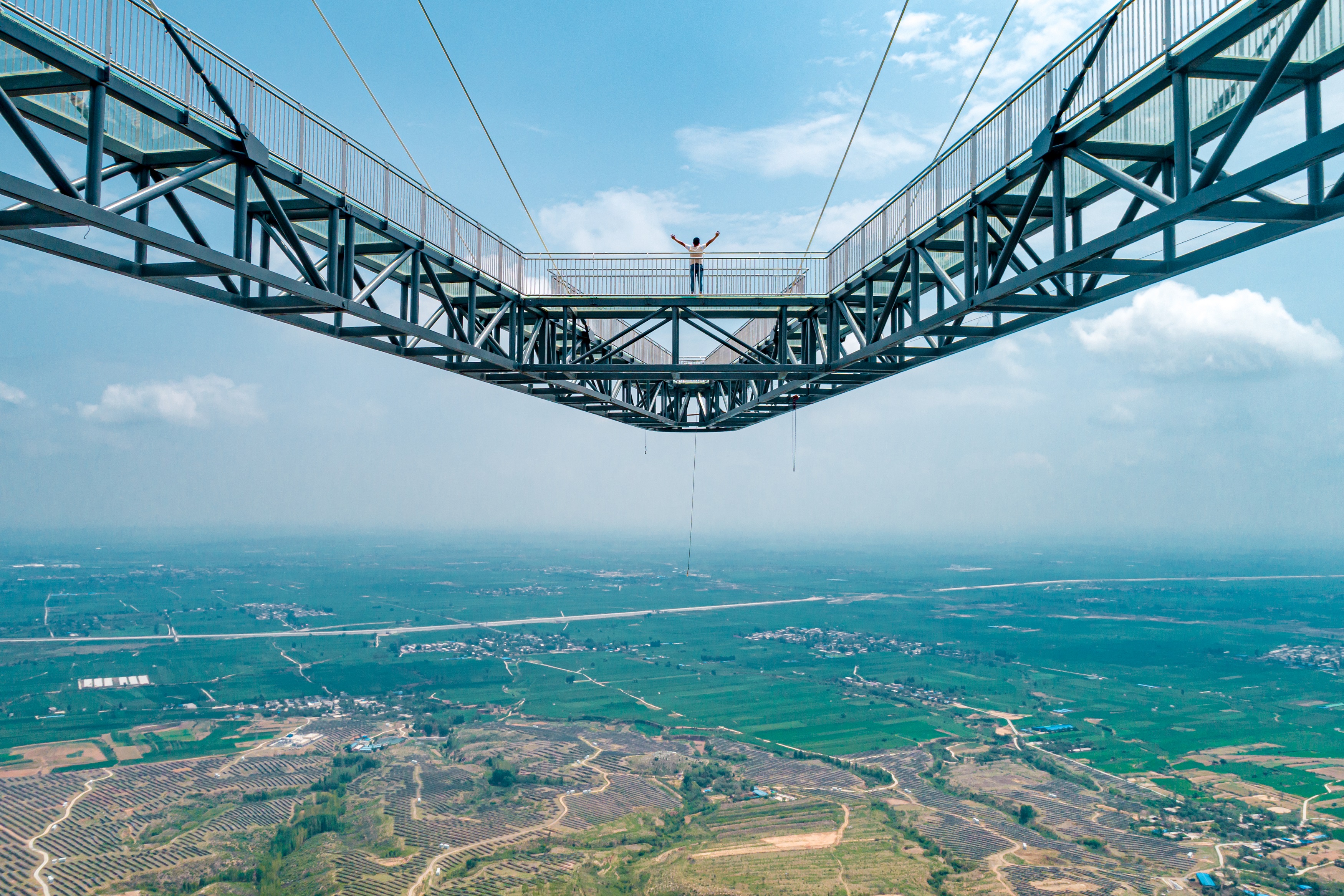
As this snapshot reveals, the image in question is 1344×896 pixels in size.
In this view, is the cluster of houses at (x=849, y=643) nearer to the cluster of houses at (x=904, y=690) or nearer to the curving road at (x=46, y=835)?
the cluster of houses at (x=904, y=690)

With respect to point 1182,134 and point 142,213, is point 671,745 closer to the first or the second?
point 142,213

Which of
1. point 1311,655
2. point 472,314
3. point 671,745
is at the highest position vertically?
point 472,314

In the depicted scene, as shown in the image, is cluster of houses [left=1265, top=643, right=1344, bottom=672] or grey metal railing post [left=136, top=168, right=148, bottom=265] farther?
cluster of houses [left=1265, top=643, right=1344, bottom=672]

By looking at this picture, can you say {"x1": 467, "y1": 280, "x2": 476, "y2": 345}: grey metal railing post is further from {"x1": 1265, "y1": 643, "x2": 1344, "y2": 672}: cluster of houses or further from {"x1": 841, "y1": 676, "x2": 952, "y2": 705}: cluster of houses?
{"x1": 1265, "y1": 643, "x2": 1344, "y2": 672}: cluster of houses

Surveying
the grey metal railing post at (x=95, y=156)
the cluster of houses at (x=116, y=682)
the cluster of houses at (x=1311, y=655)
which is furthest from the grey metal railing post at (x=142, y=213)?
the cluster of houses at (x=1311, y=655)

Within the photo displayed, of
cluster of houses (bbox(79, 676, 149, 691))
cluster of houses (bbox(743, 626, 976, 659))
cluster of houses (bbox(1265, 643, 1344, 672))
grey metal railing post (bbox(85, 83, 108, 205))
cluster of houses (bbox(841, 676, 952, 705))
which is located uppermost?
grey metal railing post (bbox(85, 83, 108, 205))

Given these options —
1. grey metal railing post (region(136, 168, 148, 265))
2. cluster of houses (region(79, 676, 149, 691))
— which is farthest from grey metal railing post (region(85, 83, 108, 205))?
cluster of houses (region(79, 676, 149, 691))

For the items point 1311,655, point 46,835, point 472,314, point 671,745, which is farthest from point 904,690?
point 472,314

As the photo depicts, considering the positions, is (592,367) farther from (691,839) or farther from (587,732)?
(587,732)

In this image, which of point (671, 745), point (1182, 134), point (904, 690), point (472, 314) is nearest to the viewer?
point (1182, 134)

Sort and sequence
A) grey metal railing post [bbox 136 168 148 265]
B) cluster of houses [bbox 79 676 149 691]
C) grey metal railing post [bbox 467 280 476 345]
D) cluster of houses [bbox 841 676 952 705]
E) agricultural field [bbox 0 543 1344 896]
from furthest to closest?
cluster of houses [bbox 79 676 149 691]
cluster of houses [bbox 841 676 952 705]
agricultural field [bbox 0 543 1344 896]
grey metal railing post [bbox 467 280 476 345]
grey metal railing post [bbox 136 168 148 265]

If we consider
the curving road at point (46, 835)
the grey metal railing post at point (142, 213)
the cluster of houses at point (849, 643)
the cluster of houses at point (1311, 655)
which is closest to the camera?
the grey metal railing post at point (142, 213)
